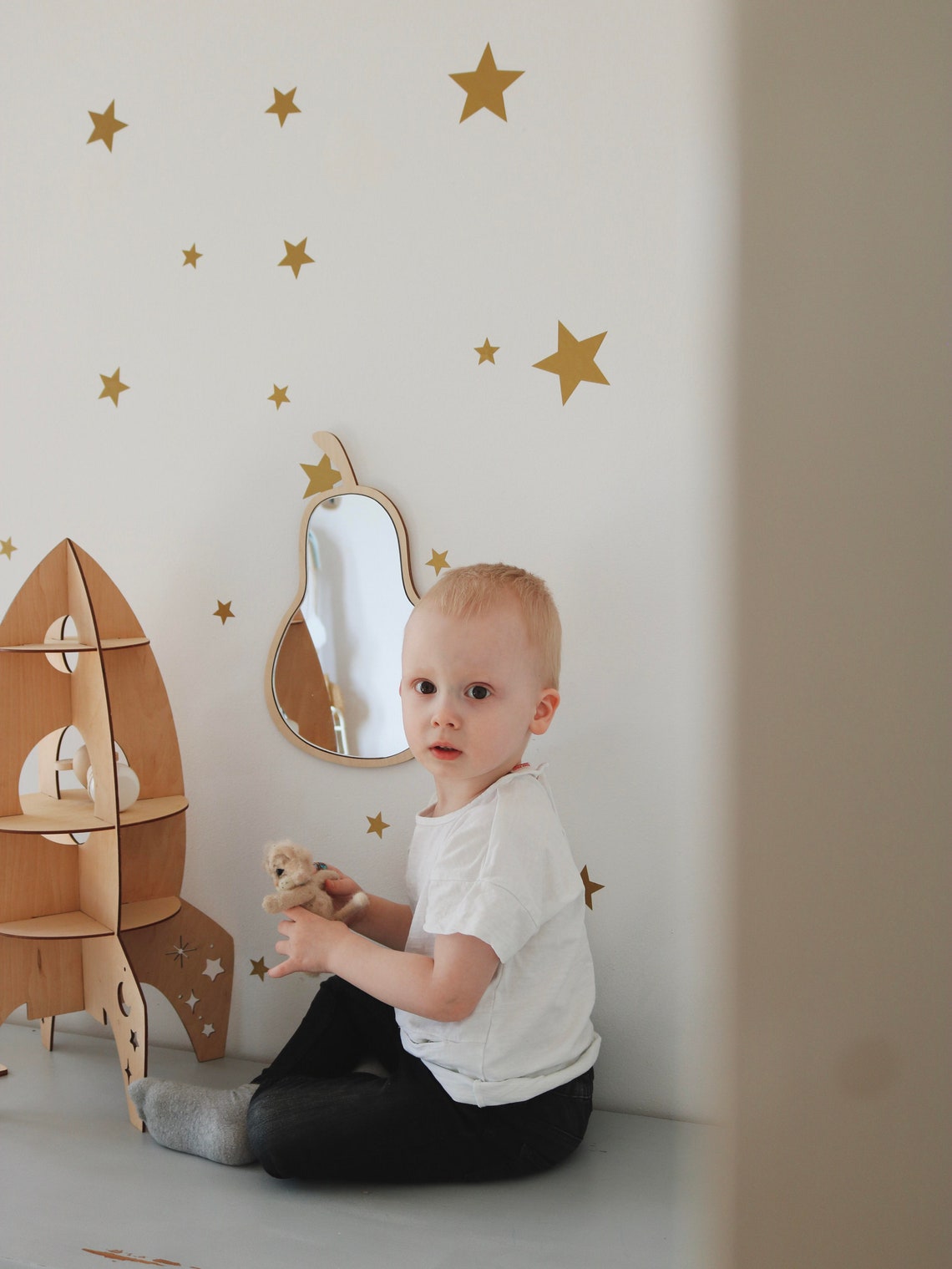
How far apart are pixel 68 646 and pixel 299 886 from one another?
396mm

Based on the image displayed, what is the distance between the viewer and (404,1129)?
966mm

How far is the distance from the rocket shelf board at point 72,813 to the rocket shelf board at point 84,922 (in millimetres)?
110

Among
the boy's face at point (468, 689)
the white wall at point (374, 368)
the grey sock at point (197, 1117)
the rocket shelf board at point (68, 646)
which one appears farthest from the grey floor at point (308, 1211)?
the rocket shelf board at point (68, 646)

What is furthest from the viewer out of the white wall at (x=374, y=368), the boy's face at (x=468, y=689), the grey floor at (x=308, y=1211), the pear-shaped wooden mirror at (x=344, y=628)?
the pear-shaped wooden mirror at (x=344, y=628)

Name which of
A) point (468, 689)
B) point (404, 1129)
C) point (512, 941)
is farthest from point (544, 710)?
point (404, 1129)

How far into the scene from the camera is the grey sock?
103 cm

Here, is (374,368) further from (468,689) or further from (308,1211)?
(308,1211)

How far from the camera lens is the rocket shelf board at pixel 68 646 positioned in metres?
1.16

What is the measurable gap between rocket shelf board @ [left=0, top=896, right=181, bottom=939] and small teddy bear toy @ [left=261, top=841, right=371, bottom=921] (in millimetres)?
198

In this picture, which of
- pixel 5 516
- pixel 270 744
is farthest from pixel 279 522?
pixel 5 516

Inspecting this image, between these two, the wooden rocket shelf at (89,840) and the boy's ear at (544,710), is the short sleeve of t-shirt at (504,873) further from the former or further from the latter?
the wooden rocket shelf at (89,840)

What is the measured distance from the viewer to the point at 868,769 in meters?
0.13

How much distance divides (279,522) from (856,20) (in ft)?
4.01

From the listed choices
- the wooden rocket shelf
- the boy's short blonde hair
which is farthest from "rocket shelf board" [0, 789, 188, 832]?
the boy's short blonde hair
